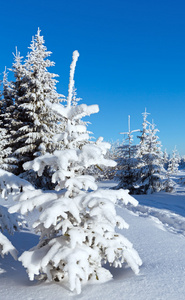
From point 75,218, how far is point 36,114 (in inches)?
551

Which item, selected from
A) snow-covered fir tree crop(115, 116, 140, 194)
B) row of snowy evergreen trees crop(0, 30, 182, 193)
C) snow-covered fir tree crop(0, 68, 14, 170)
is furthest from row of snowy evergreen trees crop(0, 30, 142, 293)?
snow-covered fir tree crop(115, 116, 140, 194)

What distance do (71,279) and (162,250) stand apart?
2861 mm

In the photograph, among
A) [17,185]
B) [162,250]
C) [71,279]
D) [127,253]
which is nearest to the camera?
[71,279]

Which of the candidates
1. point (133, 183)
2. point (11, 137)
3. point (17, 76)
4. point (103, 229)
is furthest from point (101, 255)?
point (17, 76)

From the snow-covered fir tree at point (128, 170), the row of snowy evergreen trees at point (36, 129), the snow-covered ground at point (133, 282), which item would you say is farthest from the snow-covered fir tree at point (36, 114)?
the snow-covered ground at point (133, 282)

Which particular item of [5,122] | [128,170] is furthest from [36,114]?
[128,170]

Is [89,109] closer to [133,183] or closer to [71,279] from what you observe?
[71,279]

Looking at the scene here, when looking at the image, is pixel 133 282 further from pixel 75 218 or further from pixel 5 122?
pixel 5 122

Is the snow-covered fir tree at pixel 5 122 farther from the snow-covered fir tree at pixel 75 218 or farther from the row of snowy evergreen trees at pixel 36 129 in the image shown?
the snow-covered fir tree at pixel 75 218

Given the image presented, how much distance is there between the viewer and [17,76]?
1953cm

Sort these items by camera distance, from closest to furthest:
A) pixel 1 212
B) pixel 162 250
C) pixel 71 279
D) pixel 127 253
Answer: pixel 71 279 → pixel 127 253 → pixel 1 212 → pixel 162 250

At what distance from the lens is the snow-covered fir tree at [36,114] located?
15796mm

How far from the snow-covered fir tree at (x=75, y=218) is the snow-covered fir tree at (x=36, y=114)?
39.8ft

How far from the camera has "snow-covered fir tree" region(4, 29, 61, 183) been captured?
15796mm
